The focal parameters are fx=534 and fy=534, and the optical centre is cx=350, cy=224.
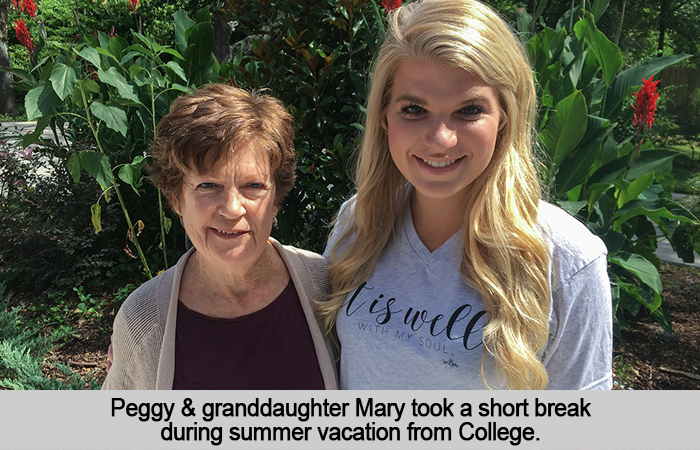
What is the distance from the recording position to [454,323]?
4.70 ft

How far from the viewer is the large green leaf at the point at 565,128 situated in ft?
8.41

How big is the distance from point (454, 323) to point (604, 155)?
2173mm

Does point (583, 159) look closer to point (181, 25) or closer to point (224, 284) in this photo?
point (224, 284)

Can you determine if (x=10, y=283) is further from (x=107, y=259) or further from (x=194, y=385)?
(x=194, y=385)

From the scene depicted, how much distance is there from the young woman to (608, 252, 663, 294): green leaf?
5.38 feet

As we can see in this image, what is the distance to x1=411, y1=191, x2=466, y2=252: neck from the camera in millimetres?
1585

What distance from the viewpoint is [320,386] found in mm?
1621

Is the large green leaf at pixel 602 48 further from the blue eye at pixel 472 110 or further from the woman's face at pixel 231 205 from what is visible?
the woman's face at pixel 231 205

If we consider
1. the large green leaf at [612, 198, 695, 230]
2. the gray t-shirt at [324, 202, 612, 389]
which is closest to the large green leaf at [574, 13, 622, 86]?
the large green leaf at [612, 198, 695, 230]

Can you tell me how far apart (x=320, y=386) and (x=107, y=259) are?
3.09m

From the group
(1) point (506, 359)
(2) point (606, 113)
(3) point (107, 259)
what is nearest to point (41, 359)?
(3) point (107, 259)

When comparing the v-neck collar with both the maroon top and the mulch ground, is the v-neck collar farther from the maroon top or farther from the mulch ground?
the mulch ground

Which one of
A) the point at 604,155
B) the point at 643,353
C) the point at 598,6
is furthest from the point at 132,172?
the point at 643,353

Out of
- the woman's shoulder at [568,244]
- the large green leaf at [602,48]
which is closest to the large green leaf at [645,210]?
the large green leaf at [602,48]
